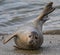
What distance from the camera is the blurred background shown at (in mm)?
8616

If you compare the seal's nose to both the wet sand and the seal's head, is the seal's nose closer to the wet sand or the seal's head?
the seal's head

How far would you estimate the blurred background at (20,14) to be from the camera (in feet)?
28.3

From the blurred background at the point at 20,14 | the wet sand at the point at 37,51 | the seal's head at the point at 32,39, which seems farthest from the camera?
the blurred background at the point at 20,14

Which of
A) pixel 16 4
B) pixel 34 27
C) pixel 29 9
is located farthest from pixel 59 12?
pixel 34 27

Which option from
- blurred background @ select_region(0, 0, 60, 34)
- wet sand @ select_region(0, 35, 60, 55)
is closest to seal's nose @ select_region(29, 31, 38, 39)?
wet sand @ select_region(0, 35, 60, 55)

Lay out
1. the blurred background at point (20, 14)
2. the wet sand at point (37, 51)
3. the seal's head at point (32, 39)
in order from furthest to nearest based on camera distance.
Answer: the blurred background at point (20, 14)
the wet sand at point (37, 51)
the seal's head at point (32, 39)

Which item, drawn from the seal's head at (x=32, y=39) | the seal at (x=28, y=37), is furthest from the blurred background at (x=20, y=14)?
the seal's head at (x=32, y=39)

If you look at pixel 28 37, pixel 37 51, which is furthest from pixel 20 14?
pixel 28 37

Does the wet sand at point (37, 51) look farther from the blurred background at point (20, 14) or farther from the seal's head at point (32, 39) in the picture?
the blurred background at point (20, 14)

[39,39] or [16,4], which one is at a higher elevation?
[39,39]

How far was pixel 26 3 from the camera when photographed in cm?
1142

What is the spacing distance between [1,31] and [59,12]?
253 centimetres

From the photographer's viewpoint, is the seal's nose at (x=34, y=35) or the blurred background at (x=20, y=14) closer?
the seal's nose at (x=34, y=35)

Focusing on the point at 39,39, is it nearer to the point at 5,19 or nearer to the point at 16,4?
the point at 5,19
